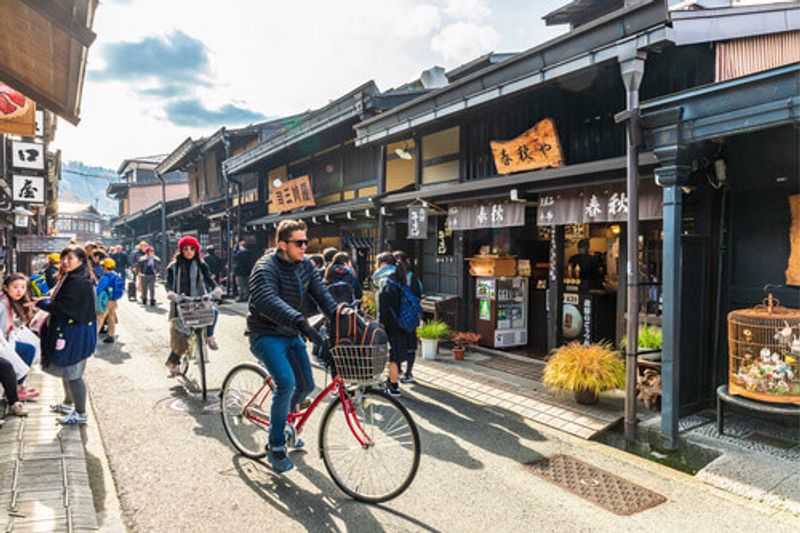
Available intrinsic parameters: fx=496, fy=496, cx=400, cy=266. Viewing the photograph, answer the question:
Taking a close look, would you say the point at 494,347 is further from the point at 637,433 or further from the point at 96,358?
the point at 96,358

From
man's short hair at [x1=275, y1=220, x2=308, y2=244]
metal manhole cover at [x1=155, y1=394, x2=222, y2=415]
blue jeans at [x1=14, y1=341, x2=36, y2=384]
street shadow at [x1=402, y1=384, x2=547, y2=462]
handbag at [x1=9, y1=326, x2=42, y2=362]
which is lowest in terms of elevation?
street shadow at [x1=402, y1=384, x2=547, y2=462]

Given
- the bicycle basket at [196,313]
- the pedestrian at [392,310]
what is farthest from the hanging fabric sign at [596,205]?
the bicycle basket at [196,313]

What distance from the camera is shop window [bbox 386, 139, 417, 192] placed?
12.9 metres

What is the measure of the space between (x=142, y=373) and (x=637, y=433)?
7611 mm

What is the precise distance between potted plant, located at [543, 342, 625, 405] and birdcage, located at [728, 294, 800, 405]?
1334mm

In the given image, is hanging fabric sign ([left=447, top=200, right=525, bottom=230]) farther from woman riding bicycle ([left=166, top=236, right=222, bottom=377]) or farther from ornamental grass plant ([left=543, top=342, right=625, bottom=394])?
woman riding bicycle ([left=166, top=236, right=222, bottom=377])

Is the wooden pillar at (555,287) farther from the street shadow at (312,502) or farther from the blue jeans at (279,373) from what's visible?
the blue jeans at (279,373)

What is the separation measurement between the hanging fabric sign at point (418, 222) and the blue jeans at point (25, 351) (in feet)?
22.4

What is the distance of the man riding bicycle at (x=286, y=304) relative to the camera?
4.30 metres

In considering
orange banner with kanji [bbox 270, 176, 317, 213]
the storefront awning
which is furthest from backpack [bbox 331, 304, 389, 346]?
orange banner with kanji [bbox 270, 176, 317, 213]

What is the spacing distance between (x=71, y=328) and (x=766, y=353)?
25.4ft

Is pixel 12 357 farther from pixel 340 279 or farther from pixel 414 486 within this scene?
pixel 414 486

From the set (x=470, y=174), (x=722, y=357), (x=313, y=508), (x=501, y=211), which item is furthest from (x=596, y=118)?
(x=313, y=508)

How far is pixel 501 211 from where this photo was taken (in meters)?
9.40
